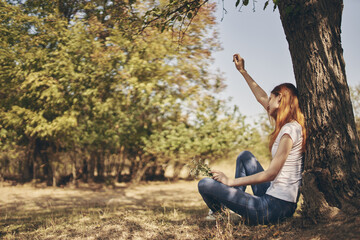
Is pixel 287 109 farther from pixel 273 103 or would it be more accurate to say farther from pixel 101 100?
pixel 101 100

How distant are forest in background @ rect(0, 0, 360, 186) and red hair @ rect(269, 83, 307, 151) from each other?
461 centimetres

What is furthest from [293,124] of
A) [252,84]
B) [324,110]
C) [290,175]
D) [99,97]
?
[99,97]

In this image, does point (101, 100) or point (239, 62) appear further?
point (101, 100)

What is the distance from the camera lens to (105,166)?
10750 millimetres

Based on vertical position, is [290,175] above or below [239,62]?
below

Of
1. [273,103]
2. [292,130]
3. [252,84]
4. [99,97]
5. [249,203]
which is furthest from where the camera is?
[99,97]

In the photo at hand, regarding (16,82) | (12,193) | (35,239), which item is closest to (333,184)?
(35,239)

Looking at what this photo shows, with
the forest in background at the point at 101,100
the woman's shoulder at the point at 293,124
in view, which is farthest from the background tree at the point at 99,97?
the woman's shoulder at the point at 293,124

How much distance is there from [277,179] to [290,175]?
13 cm

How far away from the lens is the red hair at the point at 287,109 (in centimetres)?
287

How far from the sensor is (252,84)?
3.45 metres

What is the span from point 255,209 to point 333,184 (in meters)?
0.73

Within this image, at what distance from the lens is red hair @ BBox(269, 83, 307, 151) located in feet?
9.42

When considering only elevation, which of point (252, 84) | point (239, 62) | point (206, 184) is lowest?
point (206, 184)
